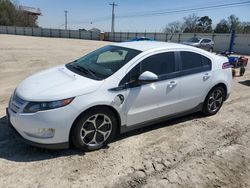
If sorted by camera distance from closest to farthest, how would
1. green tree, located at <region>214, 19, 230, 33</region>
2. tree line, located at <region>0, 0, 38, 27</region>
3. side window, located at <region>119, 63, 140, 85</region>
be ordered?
side window, located at <region>119, 63, 140, 85</region>
green tree, located at <region>214, 19, 230, 33</region>
tree line, located at <region>0, 0, 38, 27</region>

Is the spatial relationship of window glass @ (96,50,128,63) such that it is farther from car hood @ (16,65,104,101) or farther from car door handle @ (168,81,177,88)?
car door handle @ (168,81,177,88)

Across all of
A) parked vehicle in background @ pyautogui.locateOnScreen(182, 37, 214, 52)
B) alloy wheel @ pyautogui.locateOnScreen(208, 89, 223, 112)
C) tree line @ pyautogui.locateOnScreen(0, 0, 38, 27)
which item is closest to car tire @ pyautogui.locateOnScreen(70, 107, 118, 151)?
alloy wheel @ pyautogui.locateOnScreen(208, 89, 223, 112)

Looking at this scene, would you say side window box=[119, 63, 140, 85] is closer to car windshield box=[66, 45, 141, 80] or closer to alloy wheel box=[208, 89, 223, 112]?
car windshield box=[66, 45, 141, 80]

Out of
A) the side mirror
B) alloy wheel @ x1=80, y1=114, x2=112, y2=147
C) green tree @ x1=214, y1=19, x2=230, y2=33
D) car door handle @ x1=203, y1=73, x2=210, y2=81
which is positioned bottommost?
alloy wheel @ x1=80, y1=114, x2=112, y2=147

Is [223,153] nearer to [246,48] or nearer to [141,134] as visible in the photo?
[141,134]

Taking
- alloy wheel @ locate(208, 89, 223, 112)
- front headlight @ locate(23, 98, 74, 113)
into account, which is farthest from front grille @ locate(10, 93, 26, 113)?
alloy wheel @ locate(208, 89, 223, 112)

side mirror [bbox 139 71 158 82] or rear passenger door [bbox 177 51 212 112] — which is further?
rear passenger door [bbox 177 51 212 112]

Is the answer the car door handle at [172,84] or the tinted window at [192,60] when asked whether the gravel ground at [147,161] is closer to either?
the car door handle at [172,84]

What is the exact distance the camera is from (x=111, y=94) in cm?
367

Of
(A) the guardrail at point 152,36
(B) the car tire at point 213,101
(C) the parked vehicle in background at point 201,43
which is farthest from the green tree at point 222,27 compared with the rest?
(B) the car tire at point 213,101

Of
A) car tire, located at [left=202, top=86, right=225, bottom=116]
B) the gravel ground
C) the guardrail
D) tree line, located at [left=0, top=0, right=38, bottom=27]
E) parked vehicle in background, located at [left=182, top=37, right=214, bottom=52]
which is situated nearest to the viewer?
the gravel ground

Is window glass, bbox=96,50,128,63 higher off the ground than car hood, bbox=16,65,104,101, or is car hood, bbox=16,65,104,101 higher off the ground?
window glass, bbox=96,50,128,63

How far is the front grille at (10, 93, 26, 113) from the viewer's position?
3.40 meters

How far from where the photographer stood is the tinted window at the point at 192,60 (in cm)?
460
